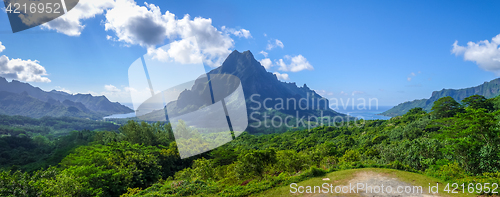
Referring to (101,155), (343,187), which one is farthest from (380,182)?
(101,155)

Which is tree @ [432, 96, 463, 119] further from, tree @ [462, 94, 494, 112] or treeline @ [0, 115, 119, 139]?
treeline @ [0, 115, 119, 139]

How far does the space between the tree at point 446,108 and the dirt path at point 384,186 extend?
41.8 m

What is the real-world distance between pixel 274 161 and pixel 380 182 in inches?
242

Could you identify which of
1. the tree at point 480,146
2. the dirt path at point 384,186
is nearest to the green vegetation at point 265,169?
the tree at point 480,146

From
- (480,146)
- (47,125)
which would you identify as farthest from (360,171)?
(47,125)

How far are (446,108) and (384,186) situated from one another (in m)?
45.3

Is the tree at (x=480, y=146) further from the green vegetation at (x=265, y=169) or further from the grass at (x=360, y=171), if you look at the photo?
the grass at (x=360, y=171)

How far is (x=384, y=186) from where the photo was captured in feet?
29.2

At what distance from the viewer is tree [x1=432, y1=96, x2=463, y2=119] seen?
3794 centimetres

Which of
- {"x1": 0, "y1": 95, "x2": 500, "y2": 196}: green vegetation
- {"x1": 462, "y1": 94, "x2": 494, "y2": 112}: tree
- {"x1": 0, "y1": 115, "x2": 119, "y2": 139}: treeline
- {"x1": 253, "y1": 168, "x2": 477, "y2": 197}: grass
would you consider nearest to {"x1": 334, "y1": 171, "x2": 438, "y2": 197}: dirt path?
{"x1": 253, "y1": 168, "x2": 477, "y2": 197}: grass

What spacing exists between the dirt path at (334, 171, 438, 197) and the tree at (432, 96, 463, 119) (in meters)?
41.8

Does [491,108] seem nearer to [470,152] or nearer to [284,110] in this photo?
[470,152]

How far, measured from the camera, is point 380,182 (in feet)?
30.9

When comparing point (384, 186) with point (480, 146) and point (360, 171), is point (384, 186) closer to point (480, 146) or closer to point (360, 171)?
point (360, 171)
